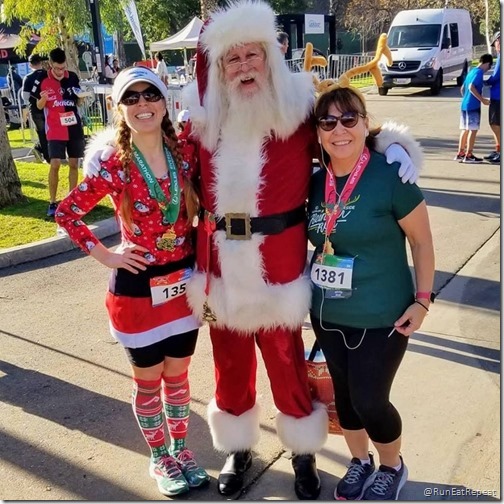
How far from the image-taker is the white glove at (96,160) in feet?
8.73

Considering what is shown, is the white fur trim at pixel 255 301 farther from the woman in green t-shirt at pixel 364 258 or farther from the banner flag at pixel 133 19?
the banner flag at pixel 133 19

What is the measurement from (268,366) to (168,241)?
73 cm

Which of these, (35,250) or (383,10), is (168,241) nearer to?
(35,250)

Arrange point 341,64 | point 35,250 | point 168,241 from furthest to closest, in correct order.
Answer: point 341,64, point 35,250, point 168,241

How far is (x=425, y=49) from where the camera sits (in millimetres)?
19812

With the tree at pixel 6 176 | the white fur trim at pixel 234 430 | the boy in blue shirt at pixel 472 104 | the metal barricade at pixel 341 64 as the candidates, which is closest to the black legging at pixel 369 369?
the white fur trim at pixel 234 430

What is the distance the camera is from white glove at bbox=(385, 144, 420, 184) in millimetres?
2439

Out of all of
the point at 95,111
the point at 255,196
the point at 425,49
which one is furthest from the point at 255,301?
the point at 425,49

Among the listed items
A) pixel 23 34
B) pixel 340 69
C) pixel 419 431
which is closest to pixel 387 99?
pixel 340 69

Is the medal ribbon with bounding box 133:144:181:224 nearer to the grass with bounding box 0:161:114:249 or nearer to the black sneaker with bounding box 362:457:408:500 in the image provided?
the black sneaker with bounding box 362:457:408:500

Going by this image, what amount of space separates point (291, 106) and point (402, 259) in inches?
31.5

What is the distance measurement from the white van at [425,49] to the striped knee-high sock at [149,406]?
56.2ft

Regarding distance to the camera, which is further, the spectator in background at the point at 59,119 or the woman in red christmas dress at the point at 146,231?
the spectator in background at the point at 59,119

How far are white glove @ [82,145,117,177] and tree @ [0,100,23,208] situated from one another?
20.0ft
